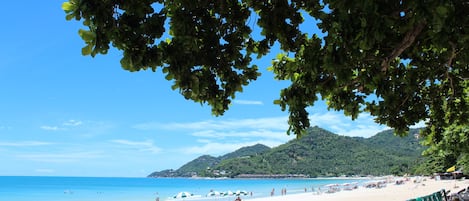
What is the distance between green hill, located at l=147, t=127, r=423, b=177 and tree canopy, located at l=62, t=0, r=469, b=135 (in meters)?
136

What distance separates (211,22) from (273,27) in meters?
0.64

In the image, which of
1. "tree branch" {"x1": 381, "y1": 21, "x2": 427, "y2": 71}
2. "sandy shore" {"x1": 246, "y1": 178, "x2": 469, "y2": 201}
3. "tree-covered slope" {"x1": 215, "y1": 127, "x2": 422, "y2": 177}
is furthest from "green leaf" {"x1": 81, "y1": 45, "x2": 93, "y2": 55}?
"tree-covered slope" {"x1": 215, "y1": 127, "x2": 422, "y2": 177}

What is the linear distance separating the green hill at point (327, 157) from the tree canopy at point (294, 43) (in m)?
136

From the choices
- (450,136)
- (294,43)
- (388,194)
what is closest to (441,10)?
(294,43)

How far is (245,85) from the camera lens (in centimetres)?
457

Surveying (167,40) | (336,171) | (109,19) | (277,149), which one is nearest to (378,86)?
(167,40)

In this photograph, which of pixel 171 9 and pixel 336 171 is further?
pixel 336 171

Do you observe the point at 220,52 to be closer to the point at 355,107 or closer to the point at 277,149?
the point at 355,107

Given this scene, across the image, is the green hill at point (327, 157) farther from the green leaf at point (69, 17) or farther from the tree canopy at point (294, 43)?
the green leaf at point (69, 17)

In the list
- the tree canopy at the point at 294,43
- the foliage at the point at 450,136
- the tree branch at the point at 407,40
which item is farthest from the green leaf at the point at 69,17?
the foliage at the point at 450,136

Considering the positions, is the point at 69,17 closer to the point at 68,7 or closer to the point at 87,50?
the point at 68,7

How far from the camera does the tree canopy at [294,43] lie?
3070mm

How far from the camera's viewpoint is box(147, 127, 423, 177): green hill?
14325cm

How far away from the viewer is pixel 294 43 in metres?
4.55
